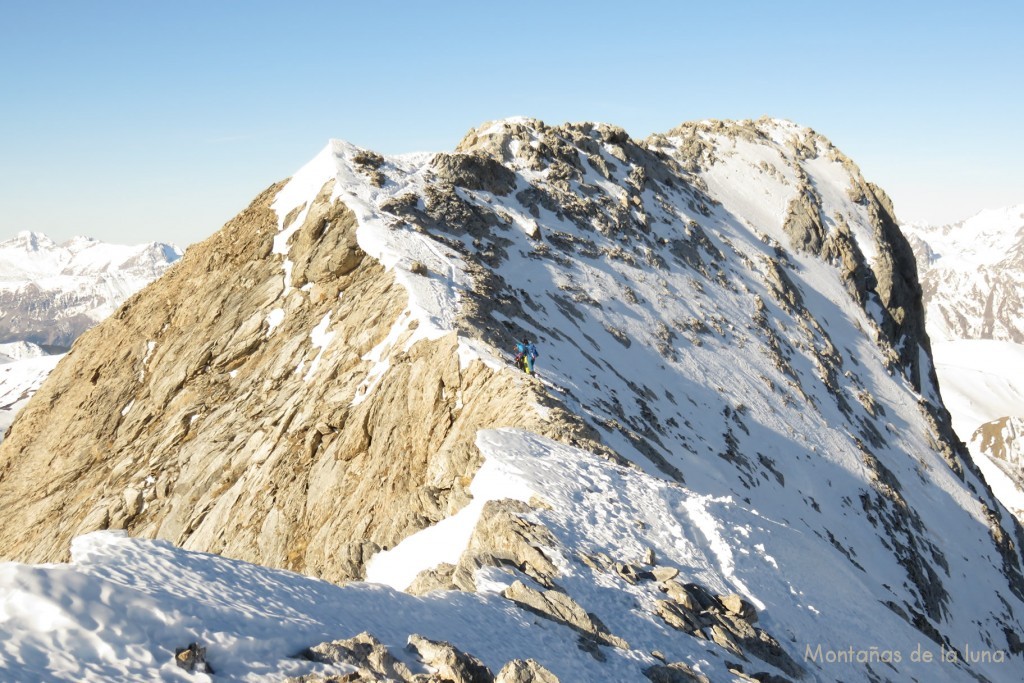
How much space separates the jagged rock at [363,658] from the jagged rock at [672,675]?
4.77 m

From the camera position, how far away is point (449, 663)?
34.0 feet

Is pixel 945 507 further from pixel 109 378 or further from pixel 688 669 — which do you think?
pixel 109 378

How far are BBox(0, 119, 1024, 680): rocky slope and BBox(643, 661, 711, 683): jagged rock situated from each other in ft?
0.23

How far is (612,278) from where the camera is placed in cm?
5200

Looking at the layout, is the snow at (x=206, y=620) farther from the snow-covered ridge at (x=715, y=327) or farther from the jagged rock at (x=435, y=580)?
the snow-covered ridge at (x=715, y=327)

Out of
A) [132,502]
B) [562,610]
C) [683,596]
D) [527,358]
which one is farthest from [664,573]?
[132,502]

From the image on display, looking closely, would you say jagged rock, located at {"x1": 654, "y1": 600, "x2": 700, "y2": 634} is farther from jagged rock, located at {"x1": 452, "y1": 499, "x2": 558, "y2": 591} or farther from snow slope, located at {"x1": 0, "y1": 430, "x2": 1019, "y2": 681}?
jagged rock, located at {"x1": 452, "y1": 499, "x2": 558, "y2": 591}

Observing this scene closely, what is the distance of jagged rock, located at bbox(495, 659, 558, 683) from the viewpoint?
409 inches

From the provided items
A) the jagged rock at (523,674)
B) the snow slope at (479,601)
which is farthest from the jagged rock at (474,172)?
the jagged rock at (523,674)

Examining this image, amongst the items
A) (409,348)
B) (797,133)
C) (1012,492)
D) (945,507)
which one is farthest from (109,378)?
(1012,492)

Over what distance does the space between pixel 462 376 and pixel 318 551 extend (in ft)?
26.0

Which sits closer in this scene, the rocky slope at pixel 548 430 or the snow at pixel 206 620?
the snow at pixel 206 620

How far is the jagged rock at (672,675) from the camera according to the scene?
500 inches

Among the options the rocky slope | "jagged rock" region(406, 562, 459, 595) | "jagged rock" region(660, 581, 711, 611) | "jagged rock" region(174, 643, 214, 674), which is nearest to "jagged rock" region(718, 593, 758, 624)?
the rocky slope
